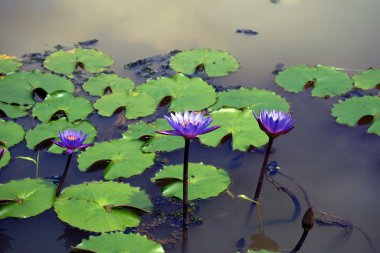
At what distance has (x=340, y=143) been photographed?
10.6 ft

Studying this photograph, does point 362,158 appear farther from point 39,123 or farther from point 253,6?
point 253,6

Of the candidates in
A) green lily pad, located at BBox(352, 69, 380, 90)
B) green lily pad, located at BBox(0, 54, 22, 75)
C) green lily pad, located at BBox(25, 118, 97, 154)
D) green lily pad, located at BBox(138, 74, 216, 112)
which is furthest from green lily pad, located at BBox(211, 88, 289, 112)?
green lily pad, located at BBox(0, 54, 22, 75)

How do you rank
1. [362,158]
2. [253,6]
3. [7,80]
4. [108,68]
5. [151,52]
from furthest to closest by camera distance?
1. [253,6]
2. [151,52]
3. [108,68]
4. [7,80]
5. [362,158]

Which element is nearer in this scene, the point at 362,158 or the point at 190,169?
the point at 190,169

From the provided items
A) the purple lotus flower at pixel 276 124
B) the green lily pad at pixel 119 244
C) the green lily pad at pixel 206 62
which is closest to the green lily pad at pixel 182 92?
the green lily pad at pixel 206 62

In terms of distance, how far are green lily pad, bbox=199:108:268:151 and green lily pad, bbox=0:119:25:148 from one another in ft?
4.42

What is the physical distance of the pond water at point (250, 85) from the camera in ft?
8.34

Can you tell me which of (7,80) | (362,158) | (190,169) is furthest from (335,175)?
(7,80)

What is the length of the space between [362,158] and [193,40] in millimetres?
2210

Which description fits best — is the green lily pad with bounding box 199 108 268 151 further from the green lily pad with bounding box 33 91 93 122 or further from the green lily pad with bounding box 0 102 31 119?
the green lily pad with bounding box 0 102 31 119

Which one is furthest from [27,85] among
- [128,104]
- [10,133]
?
[128,104]

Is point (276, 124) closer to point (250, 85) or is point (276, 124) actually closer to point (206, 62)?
point (250, 85)

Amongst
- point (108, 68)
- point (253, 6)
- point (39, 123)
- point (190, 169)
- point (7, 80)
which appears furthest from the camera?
point (253, 6)

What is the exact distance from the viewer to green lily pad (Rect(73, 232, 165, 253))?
223 centimetres
